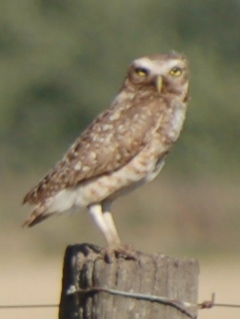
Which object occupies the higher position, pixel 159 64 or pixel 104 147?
pixel 159 64

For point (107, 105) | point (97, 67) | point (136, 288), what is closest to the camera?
point (136, 288)

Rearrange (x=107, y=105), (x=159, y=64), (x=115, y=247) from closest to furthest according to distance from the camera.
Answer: (x=115, y=247), (x=159, y=64), (x=107, y=105)

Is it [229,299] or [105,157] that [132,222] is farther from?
[105,157]

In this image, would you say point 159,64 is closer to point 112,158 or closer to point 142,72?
point 142,72

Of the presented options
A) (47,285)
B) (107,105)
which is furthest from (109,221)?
(107,105)

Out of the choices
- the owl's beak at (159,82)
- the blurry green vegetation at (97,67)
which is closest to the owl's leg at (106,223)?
the owl's beak at (159,82)

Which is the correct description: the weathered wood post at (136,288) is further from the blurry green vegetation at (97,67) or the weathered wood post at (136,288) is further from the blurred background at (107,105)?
the blurry green vegetation at (97,67)
